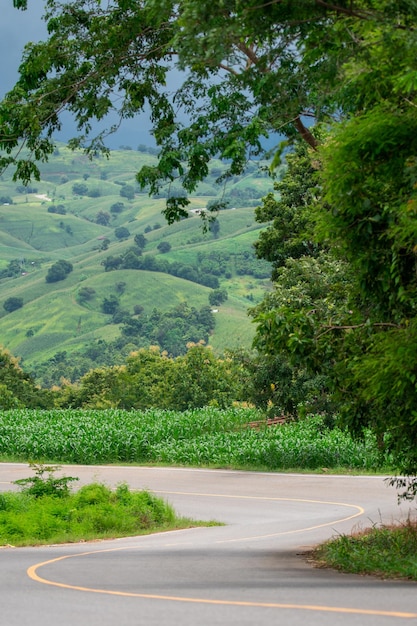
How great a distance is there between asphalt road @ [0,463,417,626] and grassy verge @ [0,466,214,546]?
2.75ft

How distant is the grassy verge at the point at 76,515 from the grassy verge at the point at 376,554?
20.7 feet

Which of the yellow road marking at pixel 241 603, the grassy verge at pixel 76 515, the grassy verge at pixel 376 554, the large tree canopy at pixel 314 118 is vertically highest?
the large tree canopy at pixel 314 118

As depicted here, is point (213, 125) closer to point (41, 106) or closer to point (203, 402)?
point (41, 106)

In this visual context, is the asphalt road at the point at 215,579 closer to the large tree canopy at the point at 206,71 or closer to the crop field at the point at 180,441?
the large tree canopy at the point at 206,71

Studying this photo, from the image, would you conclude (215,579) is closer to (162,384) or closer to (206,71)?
(206,71)

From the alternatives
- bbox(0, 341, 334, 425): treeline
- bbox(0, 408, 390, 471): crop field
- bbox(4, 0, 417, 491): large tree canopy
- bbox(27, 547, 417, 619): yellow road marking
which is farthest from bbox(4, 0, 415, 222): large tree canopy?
bbox(0, 341, 334, 425): treeline

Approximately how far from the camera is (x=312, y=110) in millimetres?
15375

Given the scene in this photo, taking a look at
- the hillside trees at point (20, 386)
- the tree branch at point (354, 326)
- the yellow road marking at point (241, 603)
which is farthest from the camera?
the hillside trees at point (20, 386)

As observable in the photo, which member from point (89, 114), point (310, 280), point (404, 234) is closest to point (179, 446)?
point (310, 280)

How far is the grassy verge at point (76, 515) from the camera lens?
19734mm

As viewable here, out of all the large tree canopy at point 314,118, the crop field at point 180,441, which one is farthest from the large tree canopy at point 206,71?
the crop field at point 180,441

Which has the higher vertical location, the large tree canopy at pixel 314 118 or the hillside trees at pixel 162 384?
the large tree canopy at pixel 314 118

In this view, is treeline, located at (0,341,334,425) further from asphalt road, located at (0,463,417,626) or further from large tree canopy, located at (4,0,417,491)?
large tree canopy, located at (4,0,417,491)

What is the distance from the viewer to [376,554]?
1305 cm
